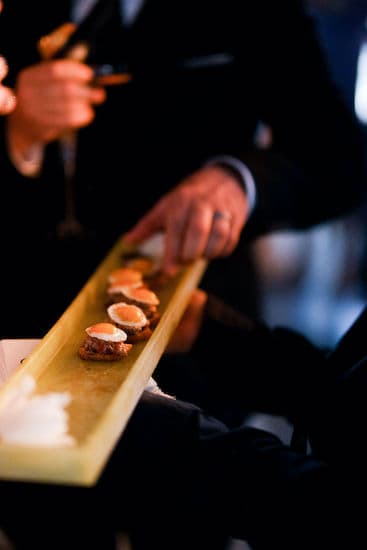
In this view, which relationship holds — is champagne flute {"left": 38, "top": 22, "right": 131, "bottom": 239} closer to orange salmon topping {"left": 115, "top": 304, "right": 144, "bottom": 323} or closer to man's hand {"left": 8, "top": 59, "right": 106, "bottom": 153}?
man's hand {"left": 8, "top": 59, "right": 106, "bottom": 153}

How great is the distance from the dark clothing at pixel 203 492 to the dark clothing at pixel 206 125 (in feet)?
2.58

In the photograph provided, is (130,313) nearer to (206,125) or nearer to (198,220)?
(198,220)

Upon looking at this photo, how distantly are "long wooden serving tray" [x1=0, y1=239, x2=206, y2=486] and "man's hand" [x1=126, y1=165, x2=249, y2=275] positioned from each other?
0.07m

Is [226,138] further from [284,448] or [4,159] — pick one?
[284,448]

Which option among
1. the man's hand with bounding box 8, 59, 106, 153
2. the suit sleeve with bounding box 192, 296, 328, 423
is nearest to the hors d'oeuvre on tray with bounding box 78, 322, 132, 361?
the suit sleeve with bounding box 192, 296, 328, 423

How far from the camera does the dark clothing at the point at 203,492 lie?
0.58 metres

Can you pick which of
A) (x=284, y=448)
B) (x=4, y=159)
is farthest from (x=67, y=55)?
(x=284, y=448)

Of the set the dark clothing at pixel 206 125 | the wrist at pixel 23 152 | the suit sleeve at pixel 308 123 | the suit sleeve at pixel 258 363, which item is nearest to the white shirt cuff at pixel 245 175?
the dark clothing at pixel 206 125

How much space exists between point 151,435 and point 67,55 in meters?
0.89

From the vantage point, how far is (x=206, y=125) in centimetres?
177

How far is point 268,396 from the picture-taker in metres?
1.00

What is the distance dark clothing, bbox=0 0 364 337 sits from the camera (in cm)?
150

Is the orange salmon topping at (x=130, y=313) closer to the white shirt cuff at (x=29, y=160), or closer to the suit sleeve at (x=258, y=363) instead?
the suit sleeve at (x=258, y=363)

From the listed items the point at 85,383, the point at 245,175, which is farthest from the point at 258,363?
the point at 245,175
